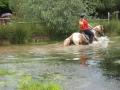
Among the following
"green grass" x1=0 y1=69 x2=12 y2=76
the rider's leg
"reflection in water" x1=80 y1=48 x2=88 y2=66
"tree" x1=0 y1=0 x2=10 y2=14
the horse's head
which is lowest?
"tree" x1=0 y1=0 x2=10 y2=14

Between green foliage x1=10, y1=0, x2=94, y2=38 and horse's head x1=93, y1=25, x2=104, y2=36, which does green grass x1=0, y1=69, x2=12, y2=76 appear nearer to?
green foliage x1=10, y1=0, x2=94, y2=38

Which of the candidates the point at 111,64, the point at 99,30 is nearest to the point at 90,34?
the point at 99,30

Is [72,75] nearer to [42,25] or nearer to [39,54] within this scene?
[39,54]

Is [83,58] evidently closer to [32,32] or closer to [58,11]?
[32,32]

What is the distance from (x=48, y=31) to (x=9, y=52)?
819 centimetres

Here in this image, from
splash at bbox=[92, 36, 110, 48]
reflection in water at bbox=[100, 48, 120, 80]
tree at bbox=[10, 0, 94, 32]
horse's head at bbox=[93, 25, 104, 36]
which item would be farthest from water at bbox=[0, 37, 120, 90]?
horse's head at bbox=[93, 25, 104, 36]

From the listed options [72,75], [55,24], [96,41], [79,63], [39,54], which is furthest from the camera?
[55,24]

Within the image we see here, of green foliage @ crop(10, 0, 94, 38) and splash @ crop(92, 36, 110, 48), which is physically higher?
green foliage @ crop(10, 0, 94, 38)

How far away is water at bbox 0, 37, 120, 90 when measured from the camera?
13.7 meters

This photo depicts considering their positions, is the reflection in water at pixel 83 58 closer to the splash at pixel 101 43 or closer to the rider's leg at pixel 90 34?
the splash at pixel 101 43

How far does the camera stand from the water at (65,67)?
540 inches

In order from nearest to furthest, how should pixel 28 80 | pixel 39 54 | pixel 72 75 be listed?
pixel 28 80
pixel 72 75
pixel 39 54

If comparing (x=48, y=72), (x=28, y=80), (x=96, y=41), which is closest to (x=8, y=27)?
(x=96, y=41)

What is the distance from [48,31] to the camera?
103 feet
